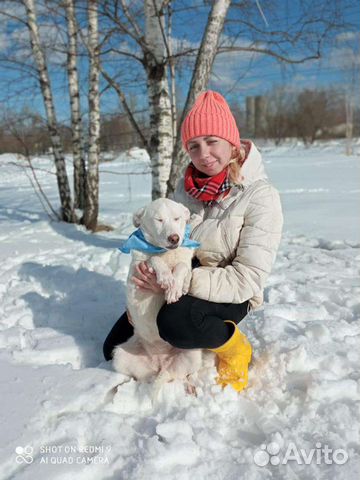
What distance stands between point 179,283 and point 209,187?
608 millimetres

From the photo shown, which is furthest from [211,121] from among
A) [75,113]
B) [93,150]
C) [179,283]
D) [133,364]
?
[75,113]

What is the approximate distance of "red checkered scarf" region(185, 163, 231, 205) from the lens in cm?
205

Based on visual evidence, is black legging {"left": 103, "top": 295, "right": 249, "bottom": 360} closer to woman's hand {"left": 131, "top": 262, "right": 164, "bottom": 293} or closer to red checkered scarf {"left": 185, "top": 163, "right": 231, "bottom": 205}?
woman's hand {"left": 131, "top": 262, "right": 164, "bottom": 293}

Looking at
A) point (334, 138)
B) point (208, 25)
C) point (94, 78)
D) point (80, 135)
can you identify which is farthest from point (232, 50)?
point (334, 138)

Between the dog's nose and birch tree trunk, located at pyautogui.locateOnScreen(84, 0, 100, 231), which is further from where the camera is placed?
birch tree trunk, located at pyautogui.locateOnScreen(84, 0, 100, 231)

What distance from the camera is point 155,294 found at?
1.95 m

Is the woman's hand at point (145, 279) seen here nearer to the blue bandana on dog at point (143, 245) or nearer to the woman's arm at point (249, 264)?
the blue bandana on dog at point (143, 245)

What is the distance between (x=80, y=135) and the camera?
21.0 ft

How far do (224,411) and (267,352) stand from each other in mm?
513

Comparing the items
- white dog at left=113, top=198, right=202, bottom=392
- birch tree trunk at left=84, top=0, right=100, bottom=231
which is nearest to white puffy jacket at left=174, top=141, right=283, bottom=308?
white dog at left=113, top=198, right=202, bottom=392

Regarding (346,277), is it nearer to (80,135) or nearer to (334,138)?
(80,135)

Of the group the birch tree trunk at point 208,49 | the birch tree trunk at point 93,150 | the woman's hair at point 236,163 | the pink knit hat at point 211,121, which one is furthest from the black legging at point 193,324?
the birch tree trunk at point 93,150

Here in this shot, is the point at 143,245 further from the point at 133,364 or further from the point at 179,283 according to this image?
the point at 133,364

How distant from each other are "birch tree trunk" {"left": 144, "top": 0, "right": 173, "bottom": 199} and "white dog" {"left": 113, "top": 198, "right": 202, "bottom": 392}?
2456mm
